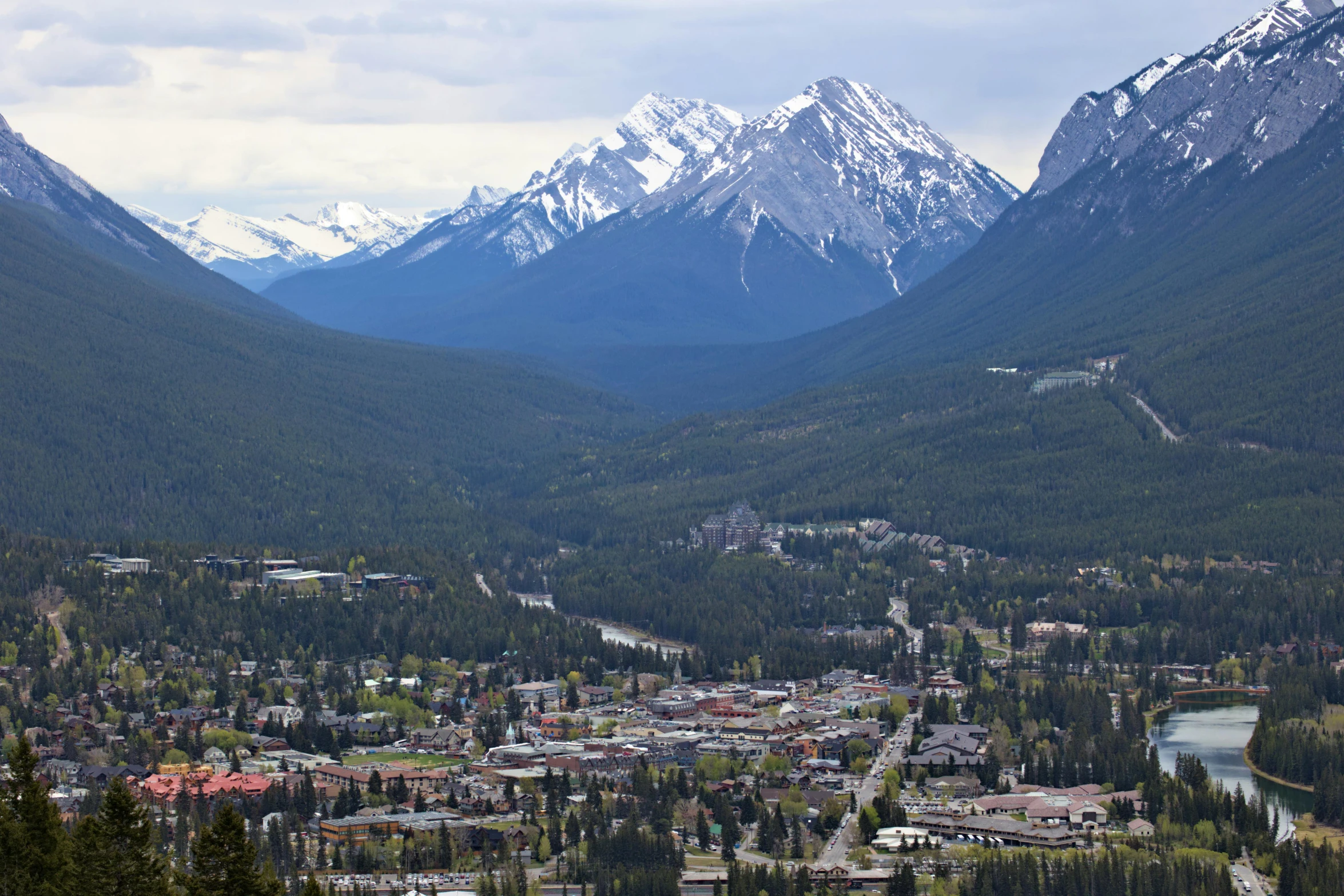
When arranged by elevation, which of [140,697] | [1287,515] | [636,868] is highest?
[1287,515]

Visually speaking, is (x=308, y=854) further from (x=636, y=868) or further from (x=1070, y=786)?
(x=1070, y=786)

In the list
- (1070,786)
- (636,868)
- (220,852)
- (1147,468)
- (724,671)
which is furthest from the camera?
(1147,468)

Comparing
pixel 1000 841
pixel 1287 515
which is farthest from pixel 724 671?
pixel 1287 515

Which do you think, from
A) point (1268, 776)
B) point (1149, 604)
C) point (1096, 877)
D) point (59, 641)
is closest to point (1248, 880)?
point (1096, 877)

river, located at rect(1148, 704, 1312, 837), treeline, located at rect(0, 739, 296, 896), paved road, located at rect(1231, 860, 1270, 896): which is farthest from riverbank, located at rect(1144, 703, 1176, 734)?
treeline, located at rect(0, 739, 296, 896)

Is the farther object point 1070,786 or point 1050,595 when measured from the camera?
point 1050,595

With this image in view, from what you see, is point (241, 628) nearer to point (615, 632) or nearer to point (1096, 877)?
point (615, 632)
